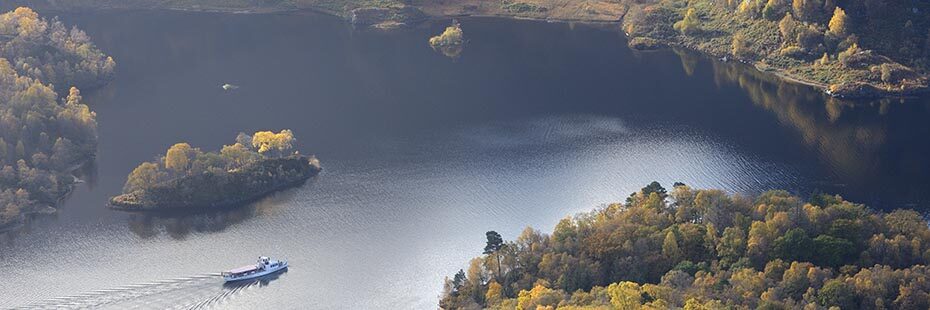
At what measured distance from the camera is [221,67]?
493 ft

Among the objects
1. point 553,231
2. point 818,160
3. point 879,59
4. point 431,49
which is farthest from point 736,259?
point 431,49

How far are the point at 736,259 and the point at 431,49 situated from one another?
74.5 m

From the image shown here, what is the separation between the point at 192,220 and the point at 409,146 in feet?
76.2

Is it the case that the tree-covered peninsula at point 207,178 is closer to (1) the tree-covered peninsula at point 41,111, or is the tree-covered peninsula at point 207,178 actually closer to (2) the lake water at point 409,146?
(2) the lake water at point 409,146

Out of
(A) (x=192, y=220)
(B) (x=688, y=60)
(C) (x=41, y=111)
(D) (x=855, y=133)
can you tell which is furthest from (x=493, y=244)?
(B) (x=688, y=60)

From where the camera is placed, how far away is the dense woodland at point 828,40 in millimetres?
136500

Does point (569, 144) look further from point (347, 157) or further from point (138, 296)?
point (138, 296)

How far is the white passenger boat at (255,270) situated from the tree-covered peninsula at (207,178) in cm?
1396

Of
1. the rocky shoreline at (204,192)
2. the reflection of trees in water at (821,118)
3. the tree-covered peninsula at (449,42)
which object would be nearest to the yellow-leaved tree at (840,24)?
the reflection of trees in water at (821,118)

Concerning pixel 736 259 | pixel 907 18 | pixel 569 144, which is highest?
pixel 907 18

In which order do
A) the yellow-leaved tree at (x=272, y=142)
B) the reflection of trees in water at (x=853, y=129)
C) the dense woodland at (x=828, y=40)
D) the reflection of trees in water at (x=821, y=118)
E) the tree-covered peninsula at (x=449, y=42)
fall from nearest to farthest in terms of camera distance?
the reflection of trees in water at (x=853, y=129)
the reflection of trees in water at (x=821, y=118)
the yellow-leaved tree at (x=272, y=142)
the dense woodland at (x=828, y=40)
the tree-covered peninsula at (x=449, y=42)

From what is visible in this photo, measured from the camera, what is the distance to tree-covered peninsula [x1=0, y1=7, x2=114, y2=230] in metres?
112

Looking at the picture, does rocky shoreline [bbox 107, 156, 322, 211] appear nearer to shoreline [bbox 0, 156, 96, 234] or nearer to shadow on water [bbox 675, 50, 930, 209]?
shoreline [bbox 0, 156, 96, 234]

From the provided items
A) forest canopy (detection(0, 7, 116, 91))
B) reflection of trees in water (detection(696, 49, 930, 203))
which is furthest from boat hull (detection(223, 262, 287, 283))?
forest canopy (detection(0, 7, 116, 91))
